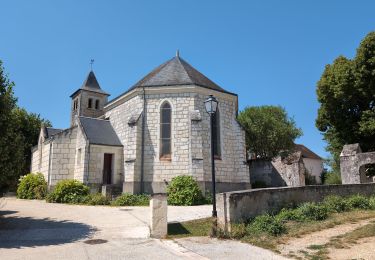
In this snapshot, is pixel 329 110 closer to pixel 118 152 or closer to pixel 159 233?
pixel 118 152

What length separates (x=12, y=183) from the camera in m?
10.0

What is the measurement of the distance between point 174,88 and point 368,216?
1331 cm

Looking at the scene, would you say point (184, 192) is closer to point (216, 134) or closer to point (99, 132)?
point (216, 134)

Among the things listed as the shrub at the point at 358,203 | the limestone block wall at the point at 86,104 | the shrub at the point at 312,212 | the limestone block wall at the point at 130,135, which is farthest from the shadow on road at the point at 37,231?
the limestone block wall at the point at 86,104

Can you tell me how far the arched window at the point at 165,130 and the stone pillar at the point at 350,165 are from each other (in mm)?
10129

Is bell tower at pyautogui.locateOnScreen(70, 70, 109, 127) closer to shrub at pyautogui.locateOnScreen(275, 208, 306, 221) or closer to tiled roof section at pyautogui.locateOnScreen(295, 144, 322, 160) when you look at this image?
tiled roof section at pyautogui.locateOnScreen(295, 144, 322, 160)

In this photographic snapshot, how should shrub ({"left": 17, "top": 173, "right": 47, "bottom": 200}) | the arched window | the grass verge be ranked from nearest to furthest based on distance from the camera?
the grass verge → the arched window → shrub ({"left": 17, "top": 173, "right": 47, "bottom": 200})

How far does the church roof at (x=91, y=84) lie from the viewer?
34.3 m

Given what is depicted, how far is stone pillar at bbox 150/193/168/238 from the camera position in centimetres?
920

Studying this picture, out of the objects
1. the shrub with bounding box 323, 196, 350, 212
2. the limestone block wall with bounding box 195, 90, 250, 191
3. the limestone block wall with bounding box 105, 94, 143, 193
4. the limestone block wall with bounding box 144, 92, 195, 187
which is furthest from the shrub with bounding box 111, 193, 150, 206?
the shrub with bounding box 323, 196, 350, 212

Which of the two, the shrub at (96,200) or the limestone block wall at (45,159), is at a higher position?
the limestone block wall at (45,159)

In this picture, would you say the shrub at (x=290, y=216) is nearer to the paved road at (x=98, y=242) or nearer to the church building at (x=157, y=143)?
the paved road at (x=98, y=242)

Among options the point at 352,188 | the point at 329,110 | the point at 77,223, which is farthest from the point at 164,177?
the point at 329,110

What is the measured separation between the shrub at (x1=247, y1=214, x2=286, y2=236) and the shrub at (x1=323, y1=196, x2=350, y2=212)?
338 centimetres
